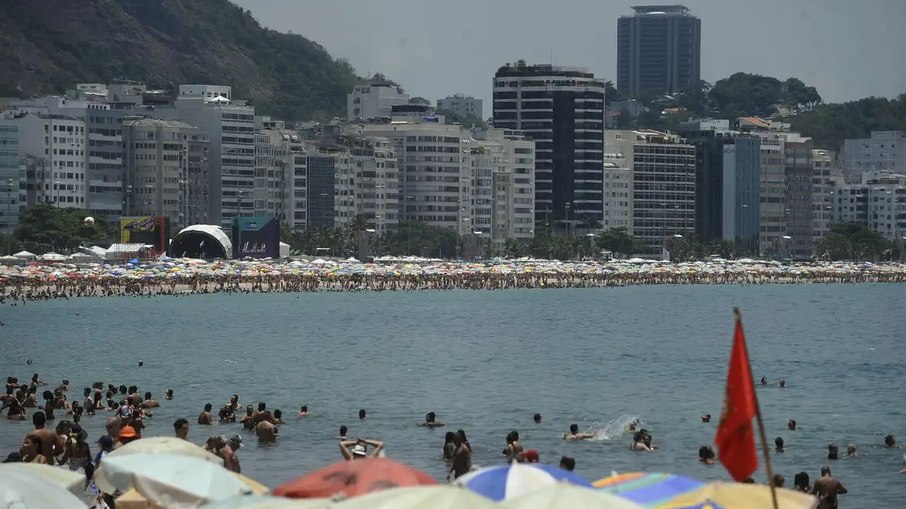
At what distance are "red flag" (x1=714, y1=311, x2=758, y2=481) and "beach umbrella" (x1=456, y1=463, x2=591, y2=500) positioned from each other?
2984 mm

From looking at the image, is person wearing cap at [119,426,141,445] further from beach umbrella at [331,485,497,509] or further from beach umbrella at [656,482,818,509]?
beach umbrella at [331,485,497,509]

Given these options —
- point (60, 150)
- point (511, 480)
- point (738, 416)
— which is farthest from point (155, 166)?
point (738, 416)

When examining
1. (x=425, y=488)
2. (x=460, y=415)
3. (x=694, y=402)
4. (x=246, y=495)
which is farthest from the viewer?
(x=694, y=402)

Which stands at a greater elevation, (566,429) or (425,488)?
(425,488)

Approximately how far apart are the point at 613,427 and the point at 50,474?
2396 cm

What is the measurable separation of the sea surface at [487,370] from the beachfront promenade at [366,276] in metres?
3.50

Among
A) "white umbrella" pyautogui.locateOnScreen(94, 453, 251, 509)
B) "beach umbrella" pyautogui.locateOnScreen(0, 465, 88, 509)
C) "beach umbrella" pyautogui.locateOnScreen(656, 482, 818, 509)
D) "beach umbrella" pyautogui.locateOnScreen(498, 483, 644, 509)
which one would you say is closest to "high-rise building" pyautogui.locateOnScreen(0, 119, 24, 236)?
"white umbrella" pyautogui.locateOnScreen(94, 453, 251, 509)

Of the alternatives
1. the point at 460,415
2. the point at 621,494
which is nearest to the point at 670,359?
the point at 460,415

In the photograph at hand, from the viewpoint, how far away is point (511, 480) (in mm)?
20188

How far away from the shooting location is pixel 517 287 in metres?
164

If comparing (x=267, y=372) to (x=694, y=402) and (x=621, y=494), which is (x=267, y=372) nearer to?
(x=694, y=402)

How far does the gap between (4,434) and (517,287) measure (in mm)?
124790

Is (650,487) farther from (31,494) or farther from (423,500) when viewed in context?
(31,494)

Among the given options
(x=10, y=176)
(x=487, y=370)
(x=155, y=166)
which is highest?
(x=155, y=166)
